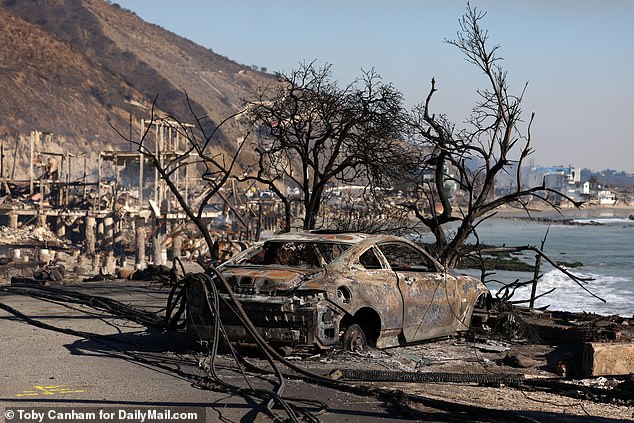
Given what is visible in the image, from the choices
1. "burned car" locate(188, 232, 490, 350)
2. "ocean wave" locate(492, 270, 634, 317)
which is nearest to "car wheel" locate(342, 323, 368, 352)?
"burned car" locate(188, 232, 490, 350)

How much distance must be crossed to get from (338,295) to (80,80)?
349 ft

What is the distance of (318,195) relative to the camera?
63.8ft

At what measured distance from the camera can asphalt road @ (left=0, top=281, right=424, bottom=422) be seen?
7.17m

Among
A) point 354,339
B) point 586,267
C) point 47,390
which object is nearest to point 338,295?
point 354,339

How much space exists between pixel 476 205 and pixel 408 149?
5717 mm

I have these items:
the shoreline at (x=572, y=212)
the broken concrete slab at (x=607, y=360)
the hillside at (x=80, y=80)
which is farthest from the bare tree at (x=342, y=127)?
the shoreline at (x=572, y=212)

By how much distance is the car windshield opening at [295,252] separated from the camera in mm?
10703

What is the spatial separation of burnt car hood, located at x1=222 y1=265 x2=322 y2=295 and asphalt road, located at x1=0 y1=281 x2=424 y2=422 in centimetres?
88

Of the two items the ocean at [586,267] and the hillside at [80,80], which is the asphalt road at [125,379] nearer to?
the ocean at [586,267]

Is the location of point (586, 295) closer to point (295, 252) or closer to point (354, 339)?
point (295, 252)

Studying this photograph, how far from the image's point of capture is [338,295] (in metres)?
9.48

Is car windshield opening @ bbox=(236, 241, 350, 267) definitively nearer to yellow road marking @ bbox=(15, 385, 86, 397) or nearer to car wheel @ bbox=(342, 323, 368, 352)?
car wheel @ bbox=(342, 323, 368, 352)

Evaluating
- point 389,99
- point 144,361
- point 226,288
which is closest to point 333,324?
point 226,288

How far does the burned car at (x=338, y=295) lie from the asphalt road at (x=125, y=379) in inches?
28.2
